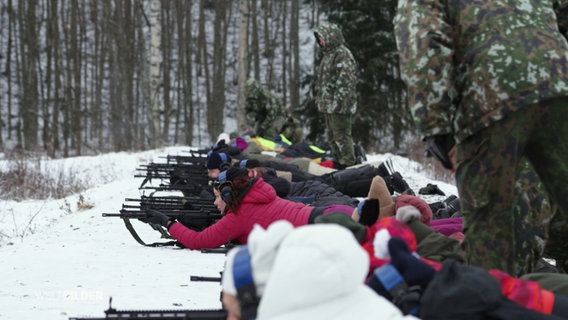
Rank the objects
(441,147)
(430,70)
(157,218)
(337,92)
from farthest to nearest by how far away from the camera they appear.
Result: (337,92) → (157,218) → (441,147) → (430,70)

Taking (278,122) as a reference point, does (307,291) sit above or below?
above

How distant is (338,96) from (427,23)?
6613 mm

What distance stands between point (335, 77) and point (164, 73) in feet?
71.0

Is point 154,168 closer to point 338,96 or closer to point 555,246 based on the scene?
point 338,96

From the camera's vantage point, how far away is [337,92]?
372 inches

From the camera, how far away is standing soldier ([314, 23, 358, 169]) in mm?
9398

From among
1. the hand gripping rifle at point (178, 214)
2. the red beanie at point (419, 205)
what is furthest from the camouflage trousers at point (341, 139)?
the red beanie at point (419, 205)

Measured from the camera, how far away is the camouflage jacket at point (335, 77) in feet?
31.0

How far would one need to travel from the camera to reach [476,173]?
271cm

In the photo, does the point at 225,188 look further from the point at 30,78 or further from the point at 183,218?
the point at 30,78

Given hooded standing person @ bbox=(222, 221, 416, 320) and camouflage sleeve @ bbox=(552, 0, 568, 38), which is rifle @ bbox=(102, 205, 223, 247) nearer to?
camouflage sleeve @ bbox=(552, 0, 568, 38)

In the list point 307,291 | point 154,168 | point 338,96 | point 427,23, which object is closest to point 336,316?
point 307,291

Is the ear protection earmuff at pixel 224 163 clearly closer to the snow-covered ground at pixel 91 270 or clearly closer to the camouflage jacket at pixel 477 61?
the snow-covered ground at pixel 91 270

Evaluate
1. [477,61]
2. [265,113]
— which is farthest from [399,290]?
[265,113]
